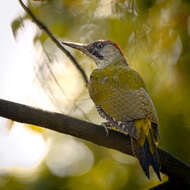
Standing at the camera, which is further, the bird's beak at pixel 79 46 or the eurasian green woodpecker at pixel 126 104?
the bird's beak at pixel 79 46

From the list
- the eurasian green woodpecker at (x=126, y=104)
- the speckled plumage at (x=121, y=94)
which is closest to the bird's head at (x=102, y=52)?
the eurasian green woodpecker at (x=126, y=104)

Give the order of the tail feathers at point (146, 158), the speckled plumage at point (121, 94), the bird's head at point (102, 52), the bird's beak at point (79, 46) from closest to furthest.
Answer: the tail feathers at point (146, 158)
the speckled plumage at point (121, 94)
the bird's beak at point (79, 46)
the bird's head at point (102, 52)

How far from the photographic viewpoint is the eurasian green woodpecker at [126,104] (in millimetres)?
2703

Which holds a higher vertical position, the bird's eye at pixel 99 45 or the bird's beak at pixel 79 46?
the bird's beak at pixel 79 46

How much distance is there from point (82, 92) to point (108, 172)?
2.77 ft

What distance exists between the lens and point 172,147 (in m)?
3.11

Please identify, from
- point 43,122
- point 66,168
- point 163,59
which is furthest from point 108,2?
point 66,168

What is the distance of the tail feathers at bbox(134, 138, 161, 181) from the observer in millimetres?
2607

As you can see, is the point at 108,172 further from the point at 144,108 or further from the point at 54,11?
the point at 54,11

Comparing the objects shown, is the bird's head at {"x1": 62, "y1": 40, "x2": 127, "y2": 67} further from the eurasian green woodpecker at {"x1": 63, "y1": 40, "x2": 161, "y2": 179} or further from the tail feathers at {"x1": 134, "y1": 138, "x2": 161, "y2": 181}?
the tail feathers at {"x1": 134, "y1": 138, "x2": 161, "y2": 181}

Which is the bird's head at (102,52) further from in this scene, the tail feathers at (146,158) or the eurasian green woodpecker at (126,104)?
the tail feathers at (146,158)

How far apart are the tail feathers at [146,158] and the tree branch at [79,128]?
0.08 m

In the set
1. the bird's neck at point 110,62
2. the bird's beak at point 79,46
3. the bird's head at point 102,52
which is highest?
the bird's beak at point 79,46

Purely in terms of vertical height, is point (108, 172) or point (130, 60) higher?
point (130, 60)
